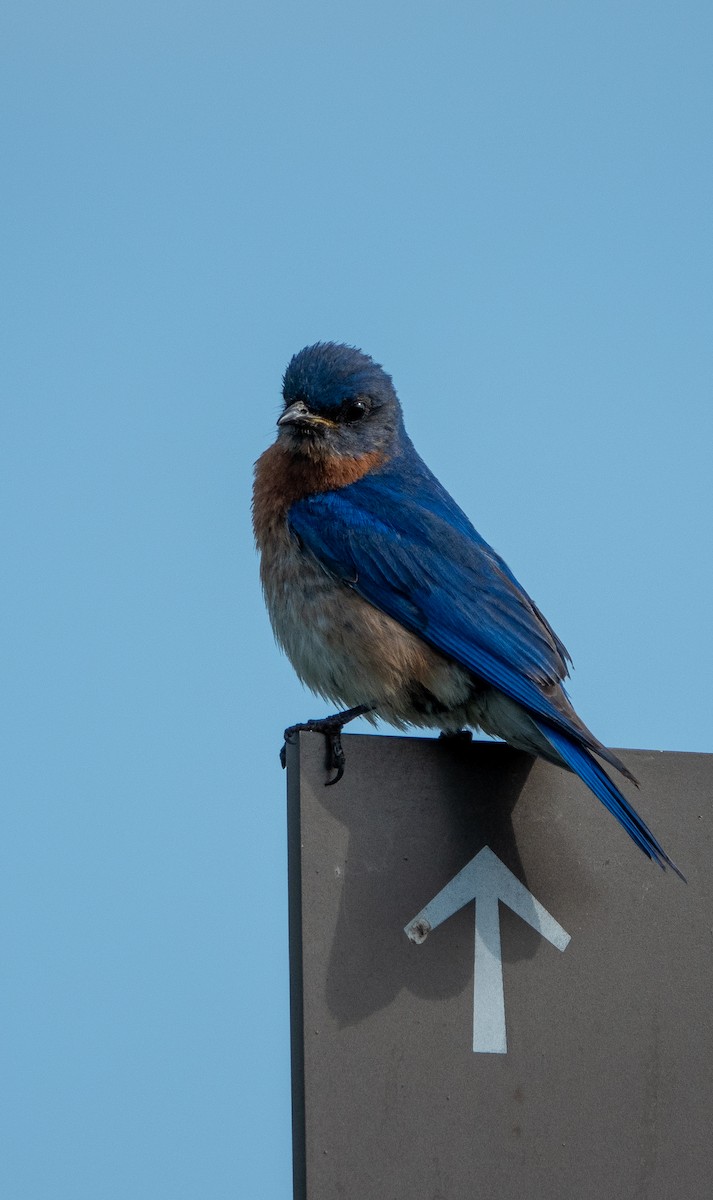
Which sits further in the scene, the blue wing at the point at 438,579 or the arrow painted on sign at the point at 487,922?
the blue wing at the point at 438,579

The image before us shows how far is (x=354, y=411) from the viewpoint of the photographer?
17.1 ft

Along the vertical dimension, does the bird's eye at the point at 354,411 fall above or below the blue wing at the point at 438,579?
above

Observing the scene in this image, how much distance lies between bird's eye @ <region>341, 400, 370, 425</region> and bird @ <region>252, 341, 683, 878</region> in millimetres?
152

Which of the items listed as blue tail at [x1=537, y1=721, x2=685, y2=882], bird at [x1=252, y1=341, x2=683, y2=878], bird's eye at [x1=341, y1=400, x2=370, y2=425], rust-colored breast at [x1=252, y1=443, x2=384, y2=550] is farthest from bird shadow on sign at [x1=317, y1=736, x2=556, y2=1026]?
bird's eye at [x1=341, y1=400, x2=370, y2=425]

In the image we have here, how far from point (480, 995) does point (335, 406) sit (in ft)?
9.03

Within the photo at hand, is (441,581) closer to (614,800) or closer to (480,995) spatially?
(614,800)

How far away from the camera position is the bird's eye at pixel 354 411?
17.1 ft

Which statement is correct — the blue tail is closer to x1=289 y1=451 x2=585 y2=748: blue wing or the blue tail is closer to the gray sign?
the gray sign

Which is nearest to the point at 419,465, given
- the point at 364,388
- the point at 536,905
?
the point at 364,388

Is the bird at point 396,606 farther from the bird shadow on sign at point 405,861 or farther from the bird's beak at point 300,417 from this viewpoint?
the bird shadow on sign at point 405,861

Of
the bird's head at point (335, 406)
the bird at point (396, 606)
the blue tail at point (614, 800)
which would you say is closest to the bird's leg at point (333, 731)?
the bird at point (396, 606)

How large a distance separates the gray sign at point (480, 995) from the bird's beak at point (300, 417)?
6.81 ft

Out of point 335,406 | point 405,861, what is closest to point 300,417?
point 335,406

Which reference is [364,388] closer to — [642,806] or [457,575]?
[457,575]
